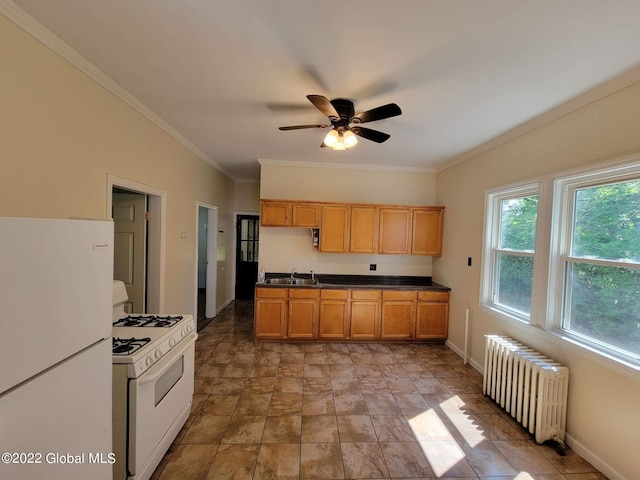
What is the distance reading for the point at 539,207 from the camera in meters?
2.47

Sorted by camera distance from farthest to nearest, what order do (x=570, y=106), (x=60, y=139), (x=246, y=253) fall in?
(x=246, y=253) → (x=570, y=106) → (x=60, y=139)

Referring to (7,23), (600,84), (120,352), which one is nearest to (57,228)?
(120,352)

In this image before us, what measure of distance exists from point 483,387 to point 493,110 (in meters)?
2.71

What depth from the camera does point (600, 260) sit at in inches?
79.6

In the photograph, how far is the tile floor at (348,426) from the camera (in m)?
1.86

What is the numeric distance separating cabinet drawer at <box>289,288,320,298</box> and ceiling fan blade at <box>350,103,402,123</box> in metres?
2.45

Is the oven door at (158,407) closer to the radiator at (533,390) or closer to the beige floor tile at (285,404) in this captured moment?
the beige floor tile at (285,404)

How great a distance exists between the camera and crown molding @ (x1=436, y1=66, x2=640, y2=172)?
1.78m

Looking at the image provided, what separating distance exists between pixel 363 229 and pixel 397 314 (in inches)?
54.0

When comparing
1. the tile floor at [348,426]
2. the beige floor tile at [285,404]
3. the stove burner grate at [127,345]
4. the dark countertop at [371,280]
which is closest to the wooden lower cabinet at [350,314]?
the dark countertop at [371,280]

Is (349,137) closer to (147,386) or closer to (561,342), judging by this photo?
(147,386)

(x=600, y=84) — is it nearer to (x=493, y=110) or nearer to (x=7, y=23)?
(x=493, y=110)

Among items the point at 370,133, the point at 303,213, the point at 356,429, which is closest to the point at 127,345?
the point at 356,429

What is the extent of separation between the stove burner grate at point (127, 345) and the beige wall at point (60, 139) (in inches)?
35.3
